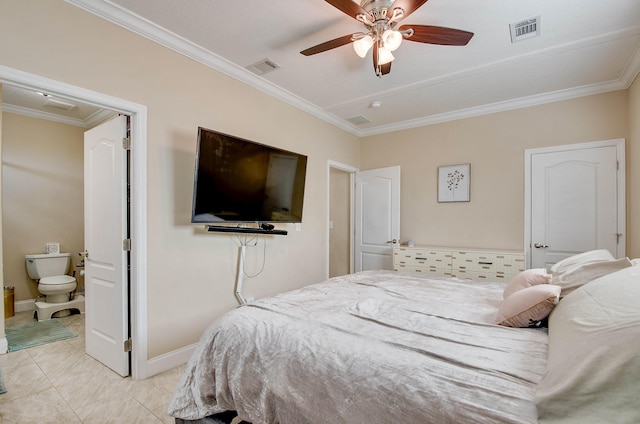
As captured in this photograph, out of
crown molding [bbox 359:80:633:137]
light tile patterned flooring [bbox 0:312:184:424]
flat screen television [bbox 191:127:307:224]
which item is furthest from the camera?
crown molding [bbox 359:80:633:137]

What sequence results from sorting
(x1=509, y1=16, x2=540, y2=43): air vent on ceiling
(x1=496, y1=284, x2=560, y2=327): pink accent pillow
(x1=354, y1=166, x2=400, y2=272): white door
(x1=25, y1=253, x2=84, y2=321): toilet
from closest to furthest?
(x1=496, y1=284, x2=560, y2=327): pink accent pillow < (x1=509, y1=16, x2=540, y2=43): air vent on ceiling < (x1=25, y1=253, x2=84, y2=321): toilet < (x1=354, y1=166, x2=400, y2=272): white door

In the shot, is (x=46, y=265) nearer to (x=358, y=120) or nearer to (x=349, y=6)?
(x=358, y=120)

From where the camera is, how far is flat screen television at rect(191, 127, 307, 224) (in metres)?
2.47

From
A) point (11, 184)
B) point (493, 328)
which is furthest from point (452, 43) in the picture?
point (11, 184)

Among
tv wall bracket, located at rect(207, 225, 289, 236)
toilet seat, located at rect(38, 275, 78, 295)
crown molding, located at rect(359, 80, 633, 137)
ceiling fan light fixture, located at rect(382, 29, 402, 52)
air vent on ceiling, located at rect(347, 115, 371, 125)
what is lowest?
toilet seat, located at rect(38, 275, 78, 295)

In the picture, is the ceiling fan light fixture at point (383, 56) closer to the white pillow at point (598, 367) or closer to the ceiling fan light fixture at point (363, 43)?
the ceiling fan light fixture at point (363, 43)

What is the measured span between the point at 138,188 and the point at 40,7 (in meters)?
1.24

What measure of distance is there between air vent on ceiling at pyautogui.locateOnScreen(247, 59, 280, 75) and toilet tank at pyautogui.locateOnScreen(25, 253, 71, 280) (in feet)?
12.6

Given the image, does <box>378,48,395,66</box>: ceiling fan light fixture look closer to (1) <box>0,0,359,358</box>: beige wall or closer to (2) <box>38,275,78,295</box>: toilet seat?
(1) <box>0,0,359,358</box>: beige wall

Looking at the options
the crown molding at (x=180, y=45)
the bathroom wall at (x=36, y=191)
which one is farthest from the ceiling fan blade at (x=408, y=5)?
the bathroom wall at (x=36, y=191)

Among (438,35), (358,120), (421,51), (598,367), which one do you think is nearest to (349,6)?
(438,35)

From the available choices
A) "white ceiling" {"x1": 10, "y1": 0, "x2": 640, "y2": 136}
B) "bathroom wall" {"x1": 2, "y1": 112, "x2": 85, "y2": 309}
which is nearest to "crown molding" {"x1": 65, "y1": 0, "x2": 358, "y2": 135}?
"white ceiling" {"x1": 10, "y1": 0, "x2": 640, "y2": 136}

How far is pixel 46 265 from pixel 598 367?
18.5ft

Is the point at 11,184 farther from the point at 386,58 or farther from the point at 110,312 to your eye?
the point at 386,58
